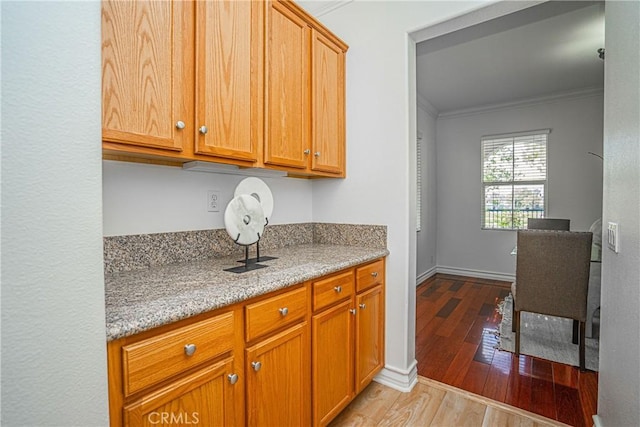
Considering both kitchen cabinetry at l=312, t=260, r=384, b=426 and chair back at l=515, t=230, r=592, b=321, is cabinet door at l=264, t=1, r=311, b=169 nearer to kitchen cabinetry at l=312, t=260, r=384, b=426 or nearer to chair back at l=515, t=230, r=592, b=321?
kitchen cabinetry at l=312, t=260, r=384, b=426

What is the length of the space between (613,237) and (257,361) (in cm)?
152

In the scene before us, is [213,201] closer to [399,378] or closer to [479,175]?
[399,378]

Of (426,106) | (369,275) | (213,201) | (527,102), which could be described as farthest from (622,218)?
(527,102)

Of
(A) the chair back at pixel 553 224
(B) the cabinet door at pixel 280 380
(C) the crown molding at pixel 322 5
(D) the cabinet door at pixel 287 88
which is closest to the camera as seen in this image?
(B) the cabinet door at pixel 280 380

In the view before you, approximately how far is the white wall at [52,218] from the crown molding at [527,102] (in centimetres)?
516

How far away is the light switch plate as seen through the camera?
120 cm

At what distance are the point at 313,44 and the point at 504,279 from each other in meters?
4.45

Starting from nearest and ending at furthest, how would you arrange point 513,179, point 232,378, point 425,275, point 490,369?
1. point 232,378
2. point 490,369
3. point 513,179
4. point 425,275

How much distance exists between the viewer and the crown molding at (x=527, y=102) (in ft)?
13.1

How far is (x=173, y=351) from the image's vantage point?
0.89 m

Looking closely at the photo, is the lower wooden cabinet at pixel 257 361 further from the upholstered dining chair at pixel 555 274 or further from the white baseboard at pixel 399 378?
the upholstered dining chair at pixel 555 274

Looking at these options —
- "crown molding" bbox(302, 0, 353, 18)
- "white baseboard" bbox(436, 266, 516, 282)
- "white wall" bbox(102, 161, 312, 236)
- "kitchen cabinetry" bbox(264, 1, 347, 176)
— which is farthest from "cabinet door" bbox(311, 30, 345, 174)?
"white baseboard" bbox(436, 266, 516, 282)

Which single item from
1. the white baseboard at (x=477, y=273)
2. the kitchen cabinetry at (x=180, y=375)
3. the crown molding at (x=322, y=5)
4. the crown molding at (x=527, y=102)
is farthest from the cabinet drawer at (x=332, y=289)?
the crown molding at (x=527, y=102)

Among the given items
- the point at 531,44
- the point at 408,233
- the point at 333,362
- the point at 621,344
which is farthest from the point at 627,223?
the point at 531,44
